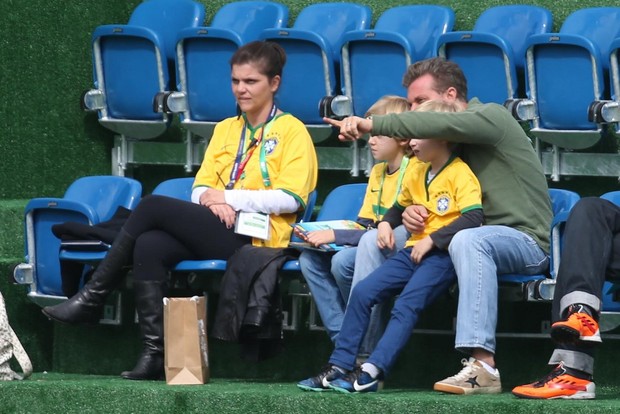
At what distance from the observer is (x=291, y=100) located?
527 cm

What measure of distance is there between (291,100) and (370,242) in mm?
1273

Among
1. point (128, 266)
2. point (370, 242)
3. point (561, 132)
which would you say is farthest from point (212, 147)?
point (561, 132)

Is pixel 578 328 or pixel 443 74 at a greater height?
pixel 443 74

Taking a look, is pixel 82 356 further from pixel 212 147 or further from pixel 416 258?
pixel 416 258

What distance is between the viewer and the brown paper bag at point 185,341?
4.15 m

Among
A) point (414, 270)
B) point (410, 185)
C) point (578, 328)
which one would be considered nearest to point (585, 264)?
point (578, 328)

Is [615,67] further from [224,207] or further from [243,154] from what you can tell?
[224,207]

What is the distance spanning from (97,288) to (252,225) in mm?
519

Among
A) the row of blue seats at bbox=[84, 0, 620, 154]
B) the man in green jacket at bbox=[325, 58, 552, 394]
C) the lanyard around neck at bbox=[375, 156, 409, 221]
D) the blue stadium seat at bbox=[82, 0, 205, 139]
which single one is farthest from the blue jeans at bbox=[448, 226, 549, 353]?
the blue stadium seat at bbox=[82, 0, 205, 139]

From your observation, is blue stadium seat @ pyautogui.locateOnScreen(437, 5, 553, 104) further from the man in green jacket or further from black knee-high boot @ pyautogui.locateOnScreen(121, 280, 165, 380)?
black knee-high boot @ pyautogui.locateOnScreen(121, 280, 165, 380)

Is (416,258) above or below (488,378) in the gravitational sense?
above

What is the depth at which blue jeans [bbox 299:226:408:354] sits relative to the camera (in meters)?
4.11

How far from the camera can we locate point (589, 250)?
11.8 feet

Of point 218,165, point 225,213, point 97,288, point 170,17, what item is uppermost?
point 170,17
